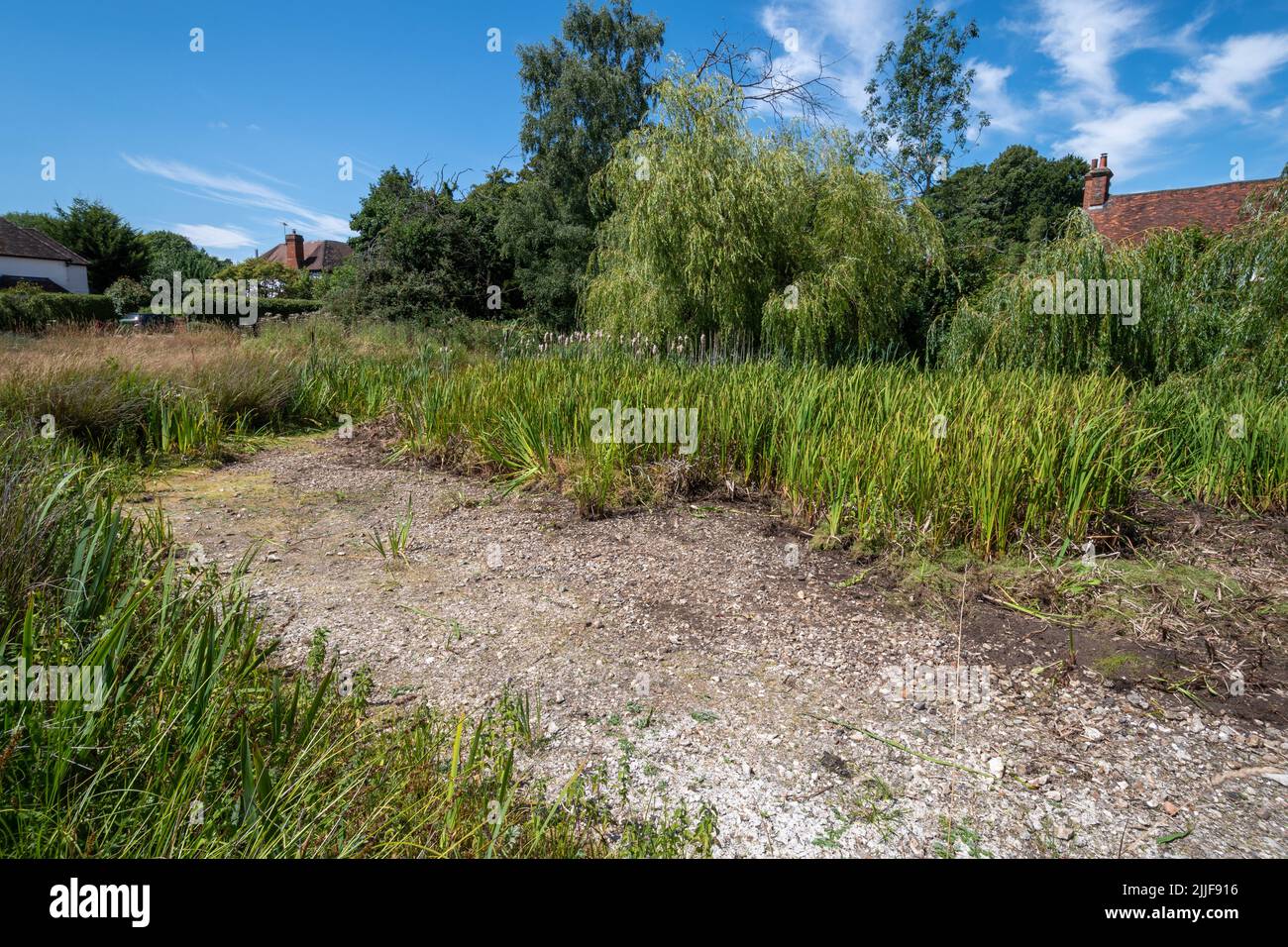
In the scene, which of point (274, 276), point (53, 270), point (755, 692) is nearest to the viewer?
point (755, 692)

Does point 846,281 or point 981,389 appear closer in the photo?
point 981,389

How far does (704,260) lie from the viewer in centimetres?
948

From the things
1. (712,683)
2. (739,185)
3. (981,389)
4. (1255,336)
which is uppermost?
(739,185)

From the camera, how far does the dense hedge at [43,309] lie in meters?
14.1

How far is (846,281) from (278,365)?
7239 millimetres

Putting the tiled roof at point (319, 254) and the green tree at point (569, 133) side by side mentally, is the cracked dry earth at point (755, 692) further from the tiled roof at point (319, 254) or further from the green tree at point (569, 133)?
the tiled roof at point (319, 254)

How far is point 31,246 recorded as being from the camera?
1321 inches

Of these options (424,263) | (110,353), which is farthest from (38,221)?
(110,353)

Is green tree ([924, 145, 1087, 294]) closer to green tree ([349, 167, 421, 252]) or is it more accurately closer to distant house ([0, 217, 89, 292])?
green tree ([349, 167, 421, 252])

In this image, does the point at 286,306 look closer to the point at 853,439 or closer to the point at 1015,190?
the point at 853,439

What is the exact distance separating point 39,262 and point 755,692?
4422 centimetres

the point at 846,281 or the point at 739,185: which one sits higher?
the point at 739,185

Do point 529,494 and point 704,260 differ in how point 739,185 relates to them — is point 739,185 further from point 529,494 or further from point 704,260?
point 529,494
